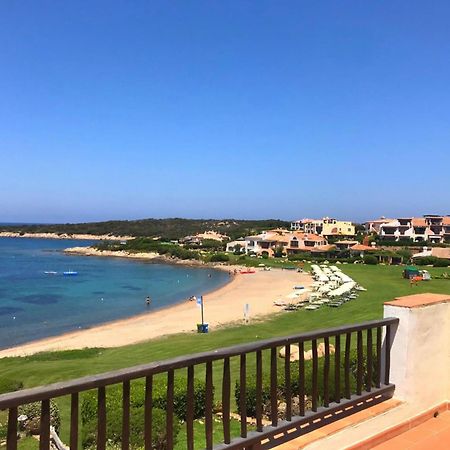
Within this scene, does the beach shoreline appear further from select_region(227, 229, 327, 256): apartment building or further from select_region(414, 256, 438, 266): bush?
select_region(414, 256, 438, 266): bush

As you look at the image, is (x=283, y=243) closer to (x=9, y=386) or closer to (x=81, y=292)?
(x=81, y=292)

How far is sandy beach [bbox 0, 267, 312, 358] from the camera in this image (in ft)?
84.0

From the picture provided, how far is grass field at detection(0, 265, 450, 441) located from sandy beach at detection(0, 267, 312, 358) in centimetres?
252

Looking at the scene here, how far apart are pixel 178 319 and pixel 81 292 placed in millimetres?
20064

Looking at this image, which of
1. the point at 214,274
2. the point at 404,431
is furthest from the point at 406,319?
the point at 214,274

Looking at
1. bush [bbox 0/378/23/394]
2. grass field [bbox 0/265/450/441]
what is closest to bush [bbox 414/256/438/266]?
grass field [bbox 0/265/450/441]

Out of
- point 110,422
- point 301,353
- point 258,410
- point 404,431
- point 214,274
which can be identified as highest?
point 301,353

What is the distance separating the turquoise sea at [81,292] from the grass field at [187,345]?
8.88 metres

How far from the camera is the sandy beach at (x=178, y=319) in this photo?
84.0 ft

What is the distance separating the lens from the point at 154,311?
38406 millimetres

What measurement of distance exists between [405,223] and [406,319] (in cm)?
9114

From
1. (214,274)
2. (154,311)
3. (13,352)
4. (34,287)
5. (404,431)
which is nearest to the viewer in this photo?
(404,431)

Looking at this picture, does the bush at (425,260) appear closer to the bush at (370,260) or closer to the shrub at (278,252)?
the bush at (370,260)

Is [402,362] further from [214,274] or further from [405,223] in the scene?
[405,223]
